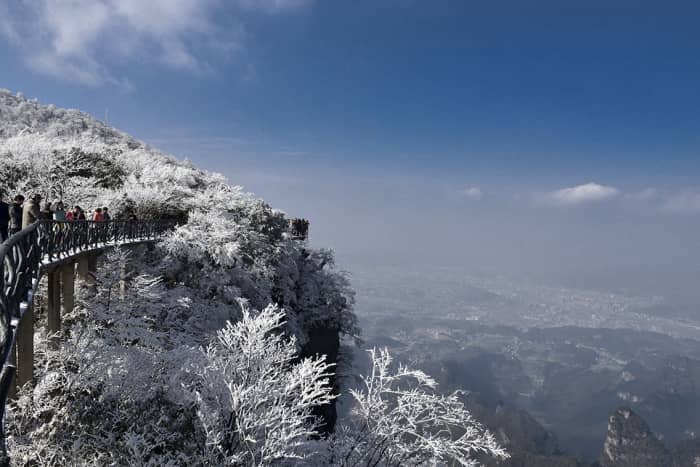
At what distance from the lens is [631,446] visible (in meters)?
131

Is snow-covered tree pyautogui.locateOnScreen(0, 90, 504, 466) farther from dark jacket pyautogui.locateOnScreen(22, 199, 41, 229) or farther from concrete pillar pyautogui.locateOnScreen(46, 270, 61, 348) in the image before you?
dark jacket pyautogui.locateOnScreen(22, 199, 41, 229)

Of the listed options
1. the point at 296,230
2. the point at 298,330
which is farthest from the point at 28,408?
the point at 296,230

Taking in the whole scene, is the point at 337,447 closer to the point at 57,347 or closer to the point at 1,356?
the point at 57,347

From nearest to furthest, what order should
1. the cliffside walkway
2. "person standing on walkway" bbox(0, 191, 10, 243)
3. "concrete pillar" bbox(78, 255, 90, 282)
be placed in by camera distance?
the cliffside walkway
"person standing on walkway" bbox(0, 191, 10, 243)
"concrete pillar" bbox(78, 255, 90, 282)

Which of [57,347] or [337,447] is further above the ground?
[57,347]

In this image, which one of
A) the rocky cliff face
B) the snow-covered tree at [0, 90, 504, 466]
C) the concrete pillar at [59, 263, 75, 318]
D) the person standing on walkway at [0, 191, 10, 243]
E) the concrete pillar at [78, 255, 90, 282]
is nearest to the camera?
the person standing on walkway at [0, 191, 10, 243]

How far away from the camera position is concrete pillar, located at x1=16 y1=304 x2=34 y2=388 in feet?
29.1

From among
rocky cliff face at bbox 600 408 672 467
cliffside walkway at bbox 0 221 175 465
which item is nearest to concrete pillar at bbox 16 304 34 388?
cliffside walkway at bbox 0 221 175 465

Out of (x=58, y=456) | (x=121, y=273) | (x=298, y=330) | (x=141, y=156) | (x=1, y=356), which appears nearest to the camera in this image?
(x=1, y=356)

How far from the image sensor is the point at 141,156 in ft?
122

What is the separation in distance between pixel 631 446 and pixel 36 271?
545 ft

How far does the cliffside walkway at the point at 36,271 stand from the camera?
177 inches

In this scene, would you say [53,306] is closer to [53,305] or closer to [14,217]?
[53,305]

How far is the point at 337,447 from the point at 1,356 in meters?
10.7
